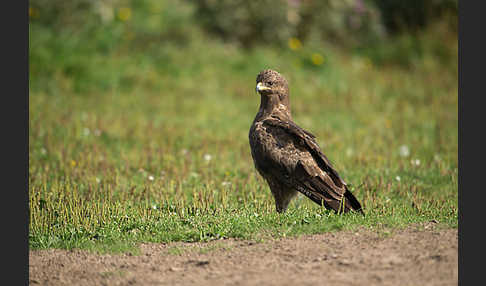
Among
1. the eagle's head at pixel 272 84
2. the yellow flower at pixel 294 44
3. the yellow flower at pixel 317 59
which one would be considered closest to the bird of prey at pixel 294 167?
the eagle's head at pixel 272 84

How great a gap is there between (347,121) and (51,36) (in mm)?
6564

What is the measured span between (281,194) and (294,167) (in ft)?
1.28

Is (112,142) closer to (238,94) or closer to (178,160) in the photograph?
(178,160)

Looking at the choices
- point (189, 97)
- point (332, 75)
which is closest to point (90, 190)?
point (189, 97)

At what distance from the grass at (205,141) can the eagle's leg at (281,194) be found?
0.43ft

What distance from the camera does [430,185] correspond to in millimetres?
7129

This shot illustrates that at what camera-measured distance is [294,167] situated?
5.35 metres

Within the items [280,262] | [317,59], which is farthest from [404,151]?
[317,59]

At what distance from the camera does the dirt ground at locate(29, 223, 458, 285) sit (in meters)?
4.07

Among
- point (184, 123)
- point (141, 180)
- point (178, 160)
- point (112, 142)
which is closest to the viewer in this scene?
point (141, 180)

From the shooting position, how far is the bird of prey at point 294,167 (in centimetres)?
529

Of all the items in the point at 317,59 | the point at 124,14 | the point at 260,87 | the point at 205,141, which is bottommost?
the point at 205,141

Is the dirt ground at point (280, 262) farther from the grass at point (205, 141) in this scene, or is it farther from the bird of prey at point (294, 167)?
the bird of prey at point (294, 167)

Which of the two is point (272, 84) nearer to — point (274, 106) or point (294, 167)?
point (274, 106)
